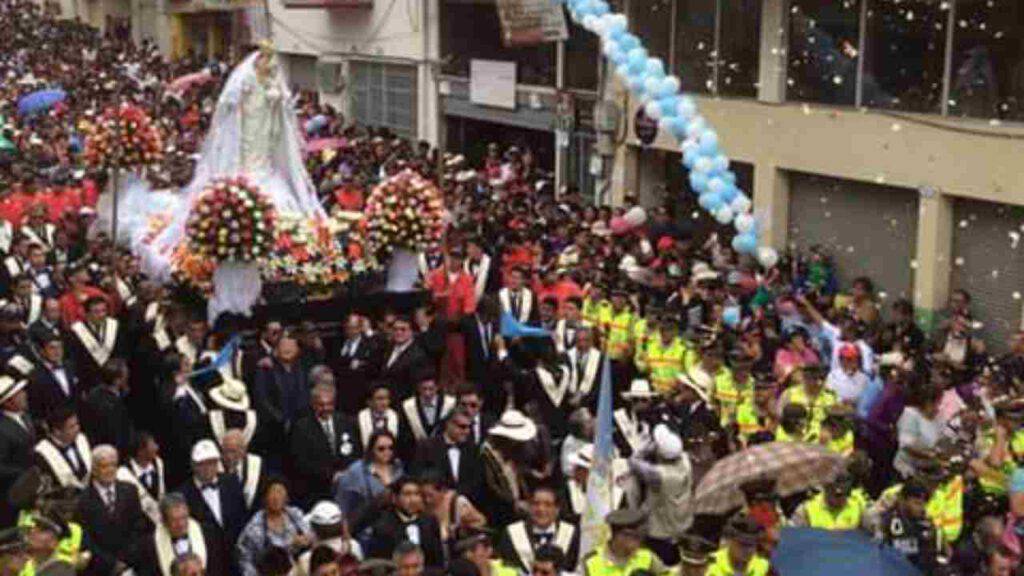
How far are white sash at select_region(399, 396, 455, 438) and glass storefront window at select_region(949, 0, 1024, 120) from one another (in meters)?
7.49

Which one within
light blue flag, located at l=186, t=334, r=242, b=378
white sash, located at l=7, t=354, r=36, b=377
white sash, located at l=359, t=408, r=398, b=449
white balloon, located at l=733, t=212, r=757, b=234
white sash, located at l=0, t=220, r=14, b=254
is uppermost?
white balloon, located at l=733, t=212, r=757, b=234

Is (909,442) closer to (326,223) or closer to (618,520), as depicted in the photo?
(618,520)

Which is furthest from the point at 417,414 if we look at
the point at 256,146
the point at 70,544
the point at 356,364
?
the point at 256,146

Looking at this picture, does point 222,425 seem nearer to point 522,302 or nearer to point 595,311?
point 522,302

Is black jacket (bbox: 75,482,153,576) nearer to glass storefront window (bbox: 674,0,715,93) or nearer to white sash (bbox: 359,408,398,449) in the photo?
white sash (bbox: 359,408,398,449)

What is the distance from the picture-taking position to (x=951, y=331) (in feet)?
40.7

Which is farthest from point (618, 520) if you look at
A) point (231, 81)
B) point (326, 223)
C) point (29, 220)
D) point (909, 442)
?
point (29, 220)

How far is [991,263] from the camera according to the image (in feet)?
50.7

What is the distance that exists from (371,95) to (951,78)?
17.3 m

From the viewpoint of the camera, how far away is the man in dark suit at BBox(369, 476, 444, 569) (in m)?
8.48

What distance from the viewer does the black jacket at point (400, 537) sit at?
8461 mm

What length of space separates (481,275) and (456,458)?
443cm

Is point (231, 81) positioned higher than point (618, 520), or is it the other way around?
point (231, 81)

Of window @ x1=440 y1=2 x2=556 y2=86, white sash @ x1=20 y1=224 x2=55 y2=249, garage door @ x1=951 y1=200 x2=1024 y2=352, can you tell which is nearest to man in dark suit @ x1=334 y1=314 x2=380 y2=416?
white sash @ x1=20 y1=224 x2=55 y2=249
